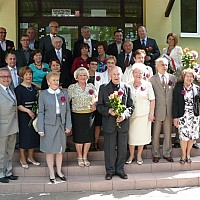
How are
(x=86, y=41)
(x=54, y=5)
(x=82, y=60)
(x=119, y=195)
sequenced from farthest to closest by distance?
(x=54, y=5) < (x=86, y=41) < (x=82, y=60) < (x=119, y=195)

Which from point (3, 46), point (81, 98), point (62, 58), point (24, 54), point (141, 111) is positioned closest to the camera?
point (81, 98)

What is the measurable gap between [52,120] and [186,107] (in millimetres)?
2207

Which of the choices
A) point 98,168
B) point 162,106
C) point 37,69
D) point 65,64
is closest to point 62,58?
point 65,64

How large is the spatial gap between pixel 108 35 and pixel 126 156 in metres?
4.69

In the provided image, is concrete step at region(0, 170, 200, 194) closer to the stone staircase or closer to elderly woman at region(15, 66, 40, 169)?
the stone staircase

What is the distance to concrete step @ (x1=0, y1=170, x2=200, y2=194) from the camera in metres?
5.48

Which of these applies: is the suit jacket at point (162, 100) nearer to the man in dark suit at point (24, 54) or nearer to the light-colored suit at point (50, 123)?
the light-colored suit at point (50, 123)

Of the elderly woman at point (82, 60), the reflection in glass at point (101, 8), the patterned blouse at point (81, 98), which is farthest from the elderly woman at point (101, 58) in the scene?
the reflection in glass at point (101, 8)

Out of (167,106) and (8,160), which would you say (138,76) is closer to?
(167,106)

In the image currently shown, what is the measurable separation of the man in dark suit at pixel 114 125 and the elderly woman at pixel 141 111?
0.25 metres

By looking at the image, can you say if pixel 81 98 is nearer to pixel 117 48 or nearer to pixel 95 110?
pixel 95 110

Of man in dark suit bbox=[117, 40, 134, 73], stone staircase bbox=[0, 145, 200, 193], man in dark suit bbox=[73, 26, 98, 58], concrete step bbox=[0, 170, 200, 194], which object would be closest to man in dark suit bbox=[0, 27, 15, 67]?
man in dark suit bbox=[73, 26, 98, 58]

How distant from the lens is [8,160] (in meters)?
5.71

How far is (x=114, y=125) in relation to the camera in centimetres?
559
